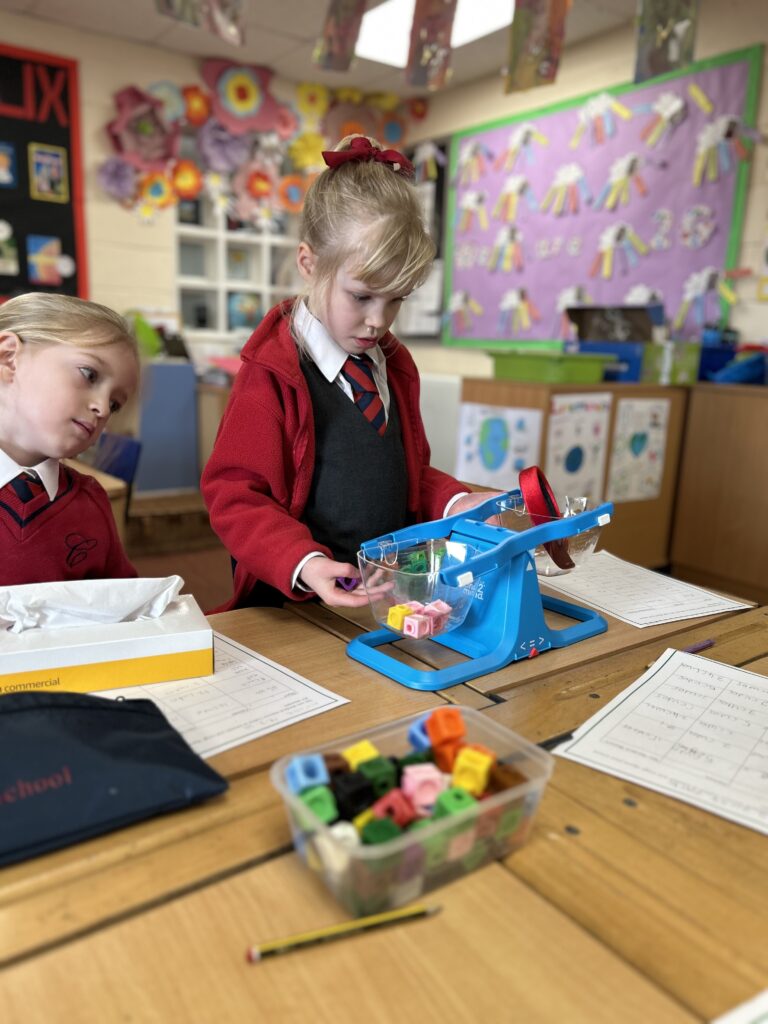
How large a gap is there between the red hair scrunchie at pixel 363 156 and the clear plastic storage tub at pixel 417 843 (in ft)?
2.70

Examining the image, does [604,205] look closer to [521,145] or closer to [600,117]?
[600,117]

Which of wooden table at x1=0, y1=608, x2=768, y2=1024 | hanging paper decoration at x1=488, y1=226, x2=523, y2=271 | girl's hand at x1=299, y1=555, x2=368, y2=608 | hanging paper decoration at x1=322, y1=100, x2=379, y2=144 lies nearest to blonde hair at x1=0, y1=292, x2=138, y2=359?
girl's hand at x1=299, y1=555, x2=368, y2=608

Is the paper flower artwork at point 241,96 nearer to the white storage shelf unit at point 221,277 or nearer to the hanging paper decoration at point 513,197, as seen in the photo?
the white storage shelf unit at point 221,277

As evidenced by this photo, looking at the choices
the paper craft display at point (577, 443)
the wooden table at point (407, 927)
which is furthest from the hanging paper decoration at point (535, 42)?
the wooden table at point (407, 927)

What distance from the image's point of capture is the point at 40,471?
101 cm

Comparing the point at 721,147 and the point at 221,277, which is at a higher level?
the point at 721,147

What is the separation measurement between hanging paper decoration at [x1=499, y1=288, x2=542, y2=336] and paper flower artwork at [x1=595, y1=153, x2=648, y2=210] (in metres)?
0.62

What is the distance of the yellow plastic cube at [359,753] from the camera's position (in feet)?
1.69

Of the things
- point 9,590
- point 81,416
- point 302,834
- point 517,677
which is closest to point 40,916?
point 302,834

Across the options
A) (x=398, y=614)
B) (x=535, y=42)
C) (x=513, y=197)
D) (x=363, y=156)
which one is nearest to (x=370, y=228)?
(x=363, y=156)

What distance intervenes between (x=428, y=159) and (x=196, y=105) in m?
1.39

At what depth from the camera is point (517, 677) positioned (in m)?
0.78

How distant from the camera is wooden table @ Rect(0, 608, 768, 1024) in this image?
40 centimetres

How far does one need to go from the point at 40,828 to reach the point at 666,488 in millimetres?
2917
